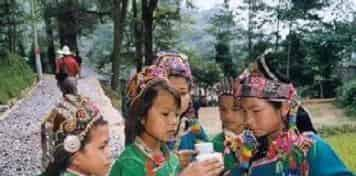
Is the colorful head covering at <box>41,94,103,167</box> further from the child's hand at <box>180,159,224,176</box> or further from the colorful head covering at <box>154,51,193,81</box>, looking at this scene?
the colorful head covering at <box>154,51,193,81</box>

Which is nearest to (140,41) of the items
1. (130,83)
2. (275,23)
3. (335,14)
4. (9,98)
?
(275,23)

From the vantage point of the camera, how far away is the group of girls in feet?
7.98

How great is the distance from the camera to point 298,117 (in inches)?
103

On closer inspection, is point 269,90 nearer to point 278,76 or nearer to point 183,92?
point 278,76

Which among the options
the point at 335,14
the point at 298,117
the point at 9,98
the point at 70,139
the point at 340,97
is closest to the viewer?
the point at 70,139

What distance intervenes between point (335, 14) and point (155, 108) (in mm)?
21046

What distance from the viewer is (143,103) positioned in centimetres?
268

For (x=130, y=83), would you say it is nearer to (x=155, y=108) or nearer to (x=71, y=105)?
(x=155, y=108)

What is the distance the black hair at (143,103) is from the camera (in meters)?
2.67

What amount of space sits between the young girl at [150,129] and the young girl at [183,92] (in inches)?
16.6

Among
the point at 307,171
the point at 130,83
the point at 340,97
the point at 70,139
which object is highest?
the point at 130,83

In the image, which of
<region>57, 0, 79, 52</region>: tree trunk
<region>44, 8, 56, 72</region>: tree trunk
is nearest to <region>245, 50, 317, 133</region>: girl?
<region>57, 0, 79, 52</region>: tree trunk

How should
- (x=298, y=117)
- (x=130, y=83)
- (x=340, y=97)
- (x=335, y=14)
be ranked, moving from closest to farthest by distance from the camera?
(x=298, y=117) → (x=130, y=83) → (x=340, y=97) → (x=335, y=14)

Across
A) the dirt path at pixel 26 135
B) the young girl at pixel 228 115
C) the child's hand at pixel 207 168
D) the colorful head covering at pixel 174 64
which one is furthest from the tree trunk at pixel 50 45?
the child's hand at pixel 207 168
